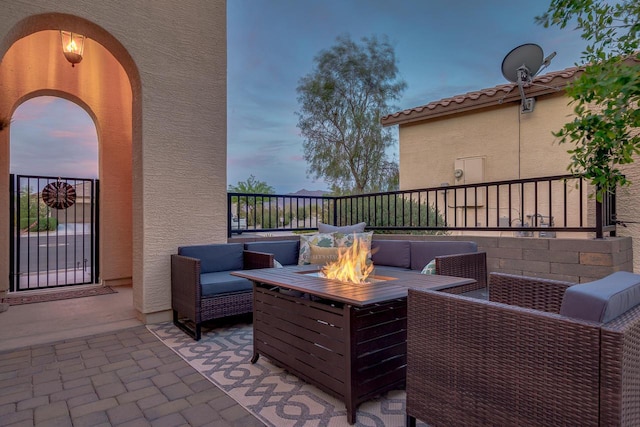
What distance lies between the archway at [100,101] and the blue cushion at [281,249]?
9.34ft

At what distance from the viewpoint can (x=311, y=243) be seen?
15.6ft

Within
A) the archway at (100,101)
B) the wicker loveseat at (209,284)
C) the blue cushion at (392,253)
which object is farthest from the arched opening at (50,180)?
the blue cushion at (392,253)

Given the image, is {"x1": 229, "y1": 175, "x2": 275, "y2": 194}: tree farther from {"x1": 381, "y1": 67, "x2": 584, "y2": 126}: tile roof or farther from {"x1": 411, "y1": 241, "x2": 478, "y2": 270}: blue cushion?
{"x1": 411, "y1": 241, "x2": 478, "y2": 270}: blue cushion

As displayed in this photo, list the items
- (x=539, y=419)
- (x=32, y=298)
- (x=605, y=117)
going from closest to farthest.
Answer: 1. (x=539, y=419)
2. (x=605, y=117)
3. (x=32, y=298)

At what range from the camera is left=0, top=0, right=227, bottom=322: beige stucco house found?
3703 millimetres

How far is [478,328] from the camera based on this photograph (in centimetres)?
146

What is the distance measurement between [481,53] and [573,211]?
15.5 feet

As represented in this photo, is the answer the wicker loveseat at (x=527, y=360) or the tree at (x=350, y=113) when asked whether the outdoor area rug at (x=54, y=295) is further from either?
the tree at (x=350, y=113)

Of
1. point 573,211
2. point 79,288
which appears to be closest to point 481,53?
point 573,211

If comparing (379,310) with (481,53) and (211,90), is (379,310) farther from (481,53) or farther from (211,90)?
(481,53)

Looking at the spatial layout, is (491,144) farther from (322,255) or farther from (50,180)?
(50,180)

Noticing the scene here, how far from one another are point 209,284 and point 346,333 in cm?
196

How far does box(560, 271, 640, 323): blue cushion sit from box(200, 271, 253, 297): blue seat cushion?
282 centimetres

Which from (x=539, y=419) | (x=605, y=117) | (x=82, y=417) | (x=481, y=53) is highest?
(x=481, y=53)
